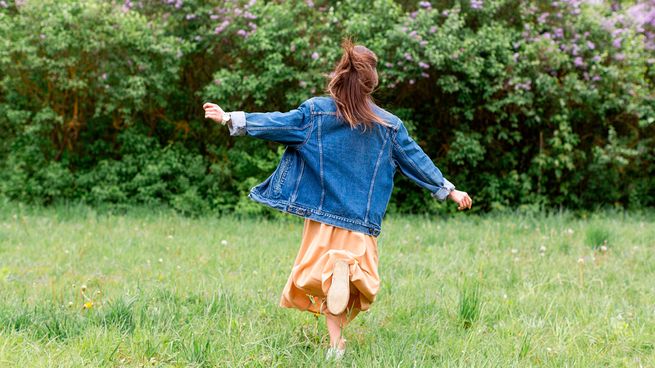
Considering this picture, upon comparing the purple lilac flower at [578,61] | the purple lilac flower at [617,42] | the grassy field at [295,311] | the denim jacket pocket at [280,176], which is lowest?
the grassy field at [295,311]

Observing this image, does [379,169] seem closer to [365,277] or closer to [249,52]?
[365,277]

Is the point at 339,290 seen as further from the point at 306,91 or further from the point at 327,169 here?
the point at 306,91

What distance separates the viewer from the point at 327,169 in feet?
11.6

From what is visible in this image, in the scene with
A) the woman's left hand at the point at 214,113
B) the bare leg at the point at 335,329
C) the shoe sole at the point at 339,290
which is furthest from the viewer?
the bare leg at the point at 335,329

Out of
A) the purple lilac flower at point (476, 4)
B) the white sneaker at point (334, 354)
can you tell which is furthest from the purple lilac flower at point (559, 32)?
the white sneaker at point (334, 354)

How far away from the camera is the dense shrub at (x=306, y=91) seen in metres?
8.56

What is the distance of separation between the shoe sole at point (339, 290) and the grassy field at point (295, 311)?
308 millimetres

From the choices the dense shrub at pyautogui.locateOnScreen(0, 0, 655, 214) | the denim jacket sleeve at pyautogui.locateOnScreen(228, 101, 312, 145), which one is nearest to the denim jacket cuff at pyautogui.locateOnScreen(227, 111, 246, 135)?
the denim jacket sleeve at pyautogui.locateOnScreen(228, 101, 312, 145)

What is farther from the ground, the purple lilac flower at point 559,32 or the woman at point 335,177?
the purple lilac flower at point 559,32

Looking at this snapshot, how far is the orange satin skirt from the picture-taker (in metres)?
3.41

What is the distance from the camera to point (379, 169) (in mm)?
3633

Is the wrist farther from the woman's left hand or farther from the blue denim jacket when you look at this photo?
the blue denim jacket

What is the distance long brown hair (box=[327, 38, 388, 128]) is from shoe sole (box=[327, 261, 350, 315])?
73 cm

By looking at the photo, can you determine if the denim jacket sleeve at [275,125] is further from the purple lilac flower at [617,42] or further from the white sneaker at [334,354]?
the purple lilac flower at [617,42]
